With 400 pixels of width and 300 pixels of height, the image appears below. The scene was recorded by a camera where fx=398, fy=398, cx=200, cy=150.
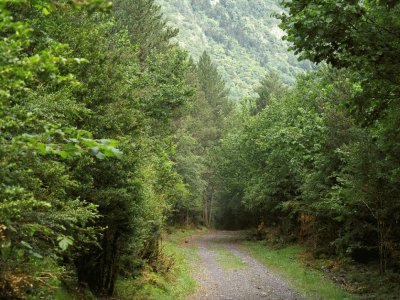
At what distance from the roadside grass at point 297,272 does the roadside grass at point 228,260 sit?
1364 millimetres

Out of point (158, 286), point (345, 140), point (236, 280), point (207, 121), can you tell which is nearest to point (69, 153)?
point (158, 286)

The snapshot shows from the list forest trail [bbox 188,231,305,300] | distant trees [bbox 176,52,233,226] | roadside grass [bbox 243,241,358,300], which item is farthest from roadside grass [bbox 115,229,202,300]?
distant trees [bbox 176,52,233,226]

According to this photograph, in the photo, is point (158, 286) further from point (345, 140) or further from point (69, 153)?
point (69, 153)

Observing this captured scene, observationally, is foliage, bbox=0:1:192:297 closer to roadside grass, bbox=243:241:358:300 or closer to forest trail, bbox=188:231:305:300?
forest trail, bbox=188:231:305:300

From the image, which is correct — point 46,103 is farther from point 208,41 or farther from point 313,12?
point 208,41

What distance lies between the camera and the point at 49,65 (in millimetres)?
3232

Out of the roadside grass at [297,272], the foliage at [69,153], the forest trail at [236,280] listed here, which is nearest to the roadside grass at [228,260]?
the forest trail at [236,280]

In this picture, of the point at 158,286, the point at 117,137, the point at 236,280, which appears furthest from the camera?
the point at 236,280

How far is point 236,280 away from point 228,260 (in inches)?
244

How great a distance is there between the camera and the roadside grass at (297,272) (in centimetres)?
1327

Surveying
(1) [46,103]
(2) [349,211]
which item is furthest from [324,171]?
(1) [46,103]

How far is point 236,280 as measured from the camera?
16.6 m

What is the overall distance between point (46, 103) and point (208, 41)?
192 meters

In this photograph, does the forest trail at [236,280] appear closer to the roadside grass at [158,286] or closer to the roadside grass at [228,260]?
the roadside grass at [228,260]
